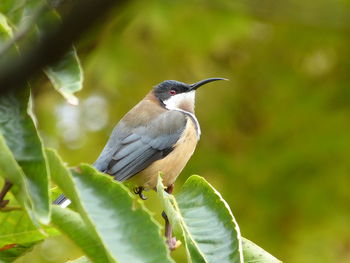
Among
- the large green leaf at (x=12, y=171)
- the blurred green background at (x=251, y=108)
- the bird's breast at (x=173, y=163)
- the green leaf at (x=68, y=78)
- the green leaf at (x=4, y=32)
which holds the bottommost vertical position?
the blurred green background at (x=251, y=108)

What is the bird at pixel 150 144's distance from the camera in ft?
16.8

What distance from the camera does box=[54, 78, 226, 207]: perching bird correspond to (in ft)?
16.8

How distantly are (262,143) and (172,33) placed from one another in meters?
1.54

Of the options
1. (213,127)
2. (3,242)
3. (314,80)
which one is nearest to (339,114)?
(314,80)

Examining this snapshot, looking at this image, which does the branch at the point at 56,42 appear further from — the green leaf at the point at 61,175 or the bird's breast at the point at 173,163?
the bird's breast at the point at 173,163

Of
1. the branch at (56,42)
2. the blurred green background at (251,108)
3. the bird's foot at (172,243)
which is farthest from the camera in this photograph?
the blurred green background at (251,108)

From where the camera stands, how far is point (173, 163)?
536 cm

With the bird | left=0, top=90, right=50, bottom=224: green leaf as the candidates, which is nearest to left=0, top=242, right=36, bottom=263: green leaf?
left=0, top=90, right=50, bottom=224: green leaf

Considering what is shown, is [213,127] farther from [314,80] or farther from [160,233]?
[160,233]

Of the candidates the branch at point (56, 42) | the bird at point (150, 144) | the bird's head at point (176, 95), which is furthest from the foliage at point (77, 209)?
the bird's head at point (176, 95)

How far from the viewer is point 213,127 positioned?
821 centimetres

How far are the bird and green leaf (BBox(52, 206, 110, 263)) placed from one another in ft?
9.12

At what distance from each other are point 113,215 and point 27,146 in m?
0.29

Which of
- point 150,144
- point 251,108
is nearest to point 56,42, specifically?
point 150,144
